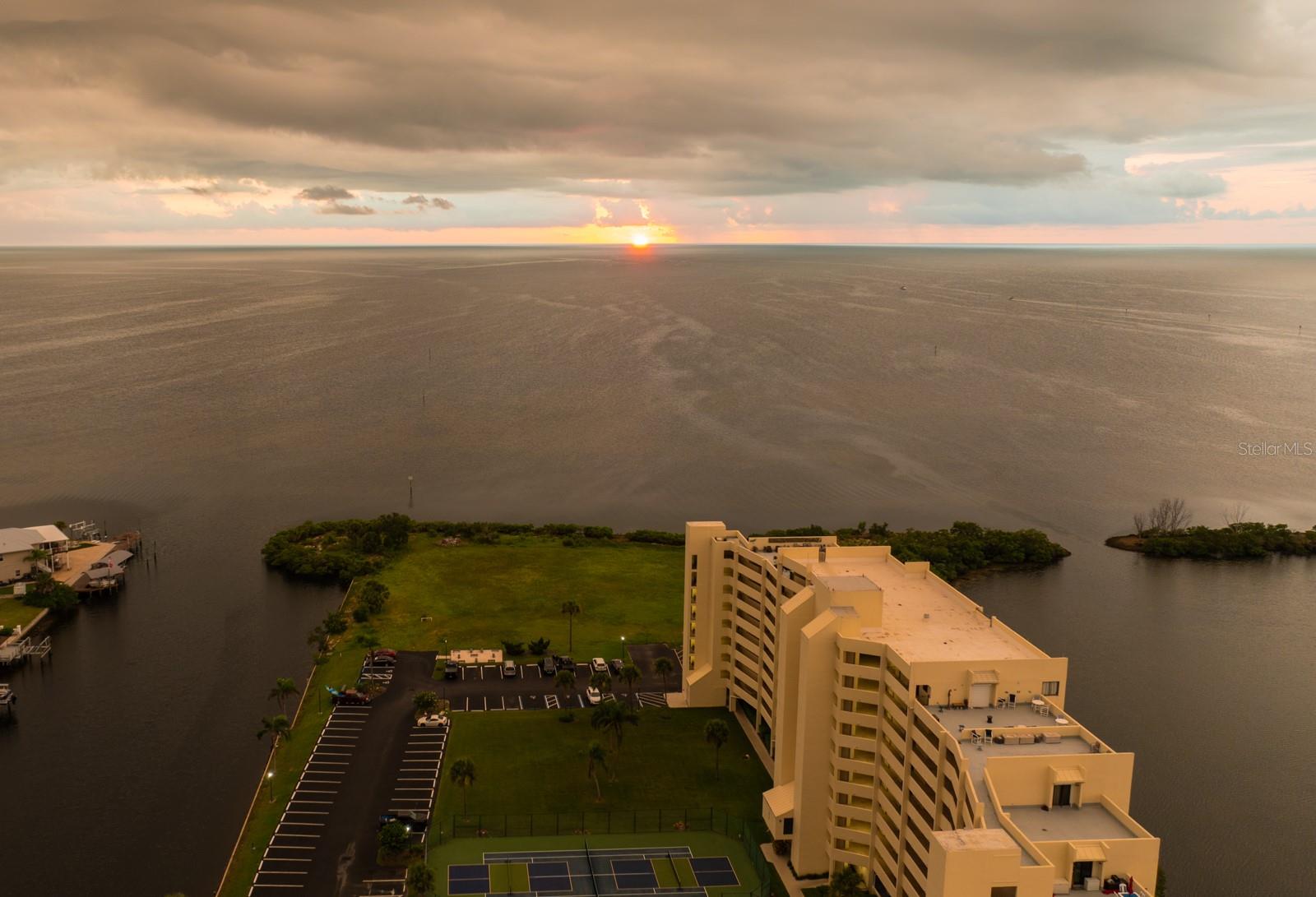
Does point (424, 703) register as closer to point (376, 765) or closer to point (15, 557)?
point (376, 765)

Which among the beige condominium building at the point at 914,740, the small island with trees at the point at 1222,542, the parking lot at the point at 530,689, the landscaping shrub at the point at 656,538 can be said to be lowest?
the parking lot at the point at 530,689

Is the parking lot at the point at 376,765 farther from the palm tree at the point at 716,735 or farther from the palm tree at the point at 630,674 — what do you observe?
the palm tree at the point at 716,735

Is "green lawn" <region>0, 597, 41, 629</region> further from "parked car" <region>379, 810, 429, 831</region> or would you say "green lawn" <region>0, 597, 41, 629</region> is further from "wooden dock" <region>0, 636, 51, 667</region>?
"parked car" <region>379, 810, 429, 831</region>

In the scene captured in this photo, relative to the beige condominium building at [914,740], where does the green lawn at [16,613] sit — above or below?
below

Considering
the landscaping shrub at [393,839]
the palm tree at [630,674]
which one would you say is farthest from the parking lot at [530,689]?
the landscaping shrub at [393,839]

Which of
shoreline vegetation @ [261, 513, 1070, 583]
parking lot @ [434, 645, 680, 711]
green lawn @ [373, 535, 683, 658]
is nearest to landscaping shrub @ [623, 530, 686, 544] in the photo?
shoreline vegetation @ [261, 513, 1070, 583]

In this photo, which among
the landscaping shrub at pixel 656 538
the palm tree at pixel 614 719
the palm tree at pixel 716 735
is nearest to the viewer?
the palm tree at pixel 716 735
